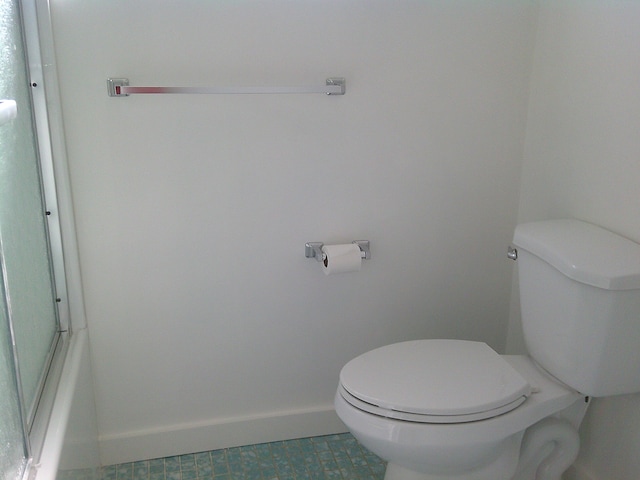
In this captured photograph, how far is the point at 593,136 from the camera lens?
1.82m

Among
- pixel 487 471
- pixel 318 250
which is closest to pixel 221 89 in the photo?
pixel 318 250

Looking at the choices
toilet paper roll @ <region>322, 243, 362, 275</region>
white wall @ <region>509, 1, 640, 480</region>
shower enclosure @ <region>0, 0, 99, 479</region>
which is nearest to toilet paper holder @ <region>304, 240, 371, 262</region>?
toilet paper roll @ <region>322, 243, 362, 275</region>

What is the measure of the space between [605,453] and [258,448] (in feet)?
3.49

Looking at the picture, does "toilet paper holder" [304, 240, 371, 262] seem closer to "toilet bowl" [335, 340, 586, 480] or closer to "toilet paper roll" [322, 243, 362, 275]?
"toilet paper roll" [322, 243, 362, 275]

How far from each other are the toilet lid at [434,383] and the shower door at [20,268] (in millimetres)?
741

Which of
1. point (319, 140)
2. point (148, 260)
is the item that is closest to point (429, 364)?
point (319, 140)

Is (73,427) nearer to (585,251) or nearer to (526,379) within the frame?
(526,379)

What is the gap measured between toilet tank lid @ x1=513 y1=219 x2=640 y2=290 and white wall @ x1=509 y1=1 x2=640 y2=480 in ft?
0.25

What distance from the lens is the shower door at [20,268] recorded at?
117 centimetres

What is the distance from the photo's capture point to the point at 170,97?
1833 mm

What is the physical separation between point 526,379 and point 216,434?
40.1 inches

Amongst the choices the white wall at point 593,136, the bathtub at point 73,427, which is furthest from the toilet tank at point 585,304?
the bathtub at point 73,427

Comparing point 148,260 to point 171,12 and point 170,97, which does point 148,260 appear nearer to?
point 170,97

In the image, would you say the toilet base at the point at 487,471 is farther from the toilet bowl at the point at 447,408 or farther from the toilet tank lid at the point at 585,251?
the toilet tank lid at the point at 585,251
